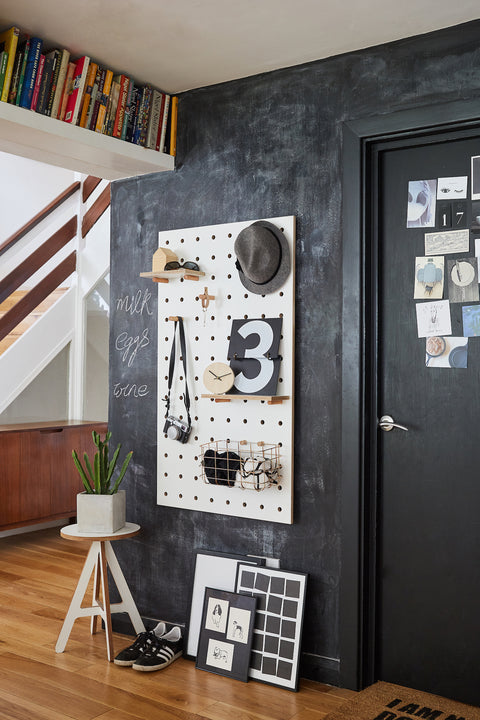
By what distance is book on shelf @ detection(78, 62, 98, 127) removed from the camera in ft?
9.45

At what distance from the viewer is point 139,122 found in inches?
124

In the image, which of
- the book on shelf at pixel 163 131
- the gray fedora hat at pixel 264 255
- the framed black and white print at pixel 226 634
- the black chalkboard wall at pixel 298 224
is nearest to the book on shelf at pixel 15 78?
the book on shelf at pixel 163 131

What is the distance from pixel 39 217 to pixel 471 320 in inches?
154

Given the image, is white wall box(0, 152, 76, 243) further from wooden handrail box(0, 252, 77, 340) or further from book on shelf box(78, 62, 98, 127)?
book on shelf box(78, 62, 98, 127)

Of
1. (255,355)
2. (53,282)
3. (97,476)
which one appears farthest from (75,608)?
(53,282)

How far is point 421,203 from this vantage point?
2.73 m

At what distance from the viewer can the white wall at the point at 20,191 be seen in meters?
5.71

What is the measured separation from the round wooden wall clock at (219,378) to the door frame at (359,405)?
0.50m

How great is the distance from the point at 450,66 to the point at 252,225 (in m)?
0.95

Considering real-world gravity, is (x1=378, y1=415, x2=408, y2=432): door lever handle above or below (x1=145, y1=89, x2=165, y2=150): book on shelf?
below

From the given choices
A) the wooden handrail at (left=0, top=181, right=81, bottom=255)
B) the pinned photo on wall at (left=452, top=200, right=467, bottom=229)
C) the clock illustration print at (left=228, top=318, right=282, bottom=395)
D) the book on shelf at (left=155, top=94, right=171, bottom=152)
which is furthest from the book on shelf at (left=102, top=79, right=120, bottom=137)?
the wooden handrail at (left=0, top=181, right=81, bottom=255)

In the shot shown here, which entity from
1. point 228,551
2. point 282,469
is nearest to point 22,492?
point 228,551

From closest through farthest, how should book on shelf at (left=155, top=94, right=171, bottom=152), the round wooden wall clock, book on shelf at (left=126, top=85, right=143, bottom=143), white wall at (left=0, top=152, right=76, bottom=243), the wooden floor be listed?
the wooden floor, the round wooden wall clock, book on shelf at (left=126, top=85, right=143, bottom=143), book on shelf at (left=155, top=94, right=171, bottom=152), white wall at (left=0, top=152, right=76, bottom=243)

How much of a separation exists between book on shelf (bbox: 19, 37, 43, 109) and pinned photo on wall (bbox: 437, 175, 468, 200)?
159 cm
